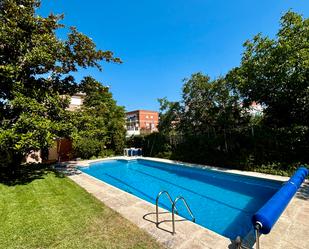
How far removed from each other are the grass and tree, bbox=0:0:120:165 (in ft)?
6.65

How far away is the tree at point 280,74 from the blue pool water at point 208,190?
14.8ft

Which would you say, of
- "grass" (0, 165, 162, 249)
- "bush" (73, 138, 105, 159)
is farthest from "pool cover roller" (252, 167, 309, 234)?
"bush" (73, 138, 105, 159)

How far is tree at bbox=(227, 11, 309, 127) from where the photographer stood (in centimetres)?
971

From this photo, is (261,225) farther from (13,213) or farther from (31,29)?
(31,29)

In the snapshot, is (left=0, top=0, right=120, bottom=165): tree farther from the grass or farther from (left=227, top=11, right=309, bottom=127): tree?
(left=227, top=11, right=309, bottom=127): tree

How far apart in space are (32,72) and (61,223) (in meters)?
7.82

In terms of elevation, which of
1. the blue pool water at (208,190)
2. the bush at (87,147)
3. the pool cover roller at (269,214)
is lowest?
the blue pool water at (208,190)

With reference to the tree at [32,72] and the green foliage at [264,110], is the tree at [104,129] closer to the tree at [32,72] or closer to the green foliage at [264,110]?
the tree at [32,72]

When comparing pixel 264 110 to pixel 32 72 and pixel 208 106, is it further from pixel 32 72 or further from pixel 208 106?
pixel 32 72

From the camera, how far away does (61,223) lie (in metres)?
4.68

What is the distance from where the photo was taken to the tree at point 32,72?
7543 millimetres

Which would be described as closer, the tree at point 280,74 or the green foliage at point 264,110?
the tree at point 280,74

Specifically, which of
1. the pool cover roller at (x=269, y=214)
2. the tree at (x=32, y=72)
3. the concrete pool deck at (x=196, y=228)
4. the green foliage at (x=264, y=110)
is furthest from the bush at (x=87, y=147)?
the pool cover roller at (x=269, y=214)

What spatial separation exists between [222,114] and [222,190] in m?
6.29
